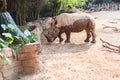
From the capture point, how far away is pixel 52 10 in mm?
9234

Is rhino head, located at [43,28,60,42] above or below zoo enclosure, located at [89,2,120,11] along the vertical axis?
above

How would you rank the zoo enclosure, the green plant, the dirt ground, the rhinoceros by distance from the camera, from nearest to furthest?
the green plant → the dirt ground → the rhinoceros → the zoo enclosure

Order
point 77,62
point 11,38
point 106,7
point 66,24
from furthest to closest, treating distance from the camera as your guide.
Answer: point 106,7, point 66,24, point 77,62, point 11,38

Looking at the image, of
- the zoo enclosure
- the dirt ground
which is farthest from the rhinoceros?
the zoo enclosure

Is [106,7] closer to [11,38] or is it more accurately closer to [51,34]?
[51,34]

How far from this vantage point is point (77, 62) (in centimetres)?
517

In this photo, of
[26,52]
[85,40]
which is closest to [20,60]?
[26,52]

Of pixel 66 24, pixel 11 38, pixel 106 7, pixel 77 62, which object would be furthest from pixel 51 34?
pixel 106 7

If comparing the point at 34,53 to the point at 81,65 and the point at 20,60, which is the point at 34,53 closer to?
the point at 20,60

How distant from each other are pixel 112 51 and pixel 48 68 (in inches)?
70.0

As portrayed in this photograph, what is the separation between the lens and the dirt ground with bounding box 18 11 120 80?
4.48 meters

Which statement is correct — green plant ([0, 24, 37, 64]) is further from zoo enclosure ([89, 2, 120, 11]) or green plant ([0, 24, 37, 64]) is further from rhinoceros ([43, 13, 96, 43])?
zoo enclosure ([89, 2, 120, 11])

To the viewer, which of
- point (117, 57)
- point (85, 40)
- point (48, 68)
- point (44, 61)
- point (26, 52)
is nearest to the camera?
point (26, 52)

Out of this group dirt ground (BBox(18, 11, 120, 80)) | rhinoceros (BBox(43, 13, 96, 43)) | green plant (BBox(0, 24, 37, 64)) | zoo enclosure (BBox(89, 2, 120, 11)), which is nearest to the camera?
green plant (BBox(0, 24, 37, 64))
